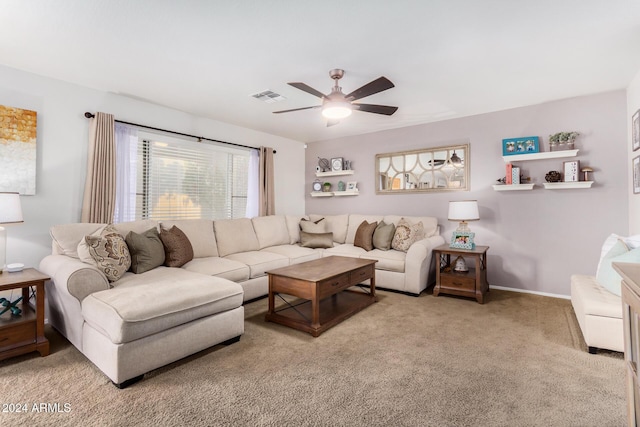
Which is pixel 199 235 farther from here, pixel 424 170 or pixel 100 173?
pixel 424 170

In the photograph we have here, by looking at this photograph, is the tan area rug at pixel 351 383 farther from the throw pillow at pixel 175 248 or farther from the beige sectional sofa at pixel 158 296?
the throw pillow at pixel 175 248

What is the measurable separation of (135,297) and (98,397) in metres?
0.58

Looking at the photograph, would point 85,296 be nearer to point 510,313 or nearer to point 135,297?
point 135,297

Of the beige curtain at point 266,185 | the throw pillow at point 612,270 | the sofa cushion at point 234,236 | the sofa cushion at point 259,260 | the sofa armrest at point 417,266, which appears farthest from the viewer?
the beige curtain at point 266,185

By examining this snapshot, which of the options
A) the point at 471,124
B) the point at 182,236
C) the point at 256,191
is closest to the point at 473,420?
the point at 182,236

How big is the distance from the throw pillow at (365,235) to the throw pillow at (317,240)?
0.41m

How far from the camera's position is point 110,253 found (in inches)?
106

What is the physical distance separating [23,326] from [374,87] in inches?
128

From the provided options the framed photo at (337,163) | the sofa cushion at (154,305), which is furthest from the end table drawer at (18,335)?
the framed photo at (337,163)

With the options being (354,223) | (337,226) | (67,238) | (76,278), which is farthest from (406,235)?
(67,238)

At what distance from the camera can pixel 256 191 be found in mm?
5332

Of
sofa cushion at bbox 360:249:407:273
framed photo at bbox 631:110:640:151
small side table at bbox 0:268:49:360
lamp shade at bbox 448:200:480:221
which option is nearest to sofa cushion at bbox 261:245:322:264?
sofa cushion at bbox 360:249:407:273

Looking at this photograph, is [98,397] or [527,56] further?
[527,56]

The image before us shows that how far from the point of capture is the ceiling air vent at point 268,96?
3.63m
